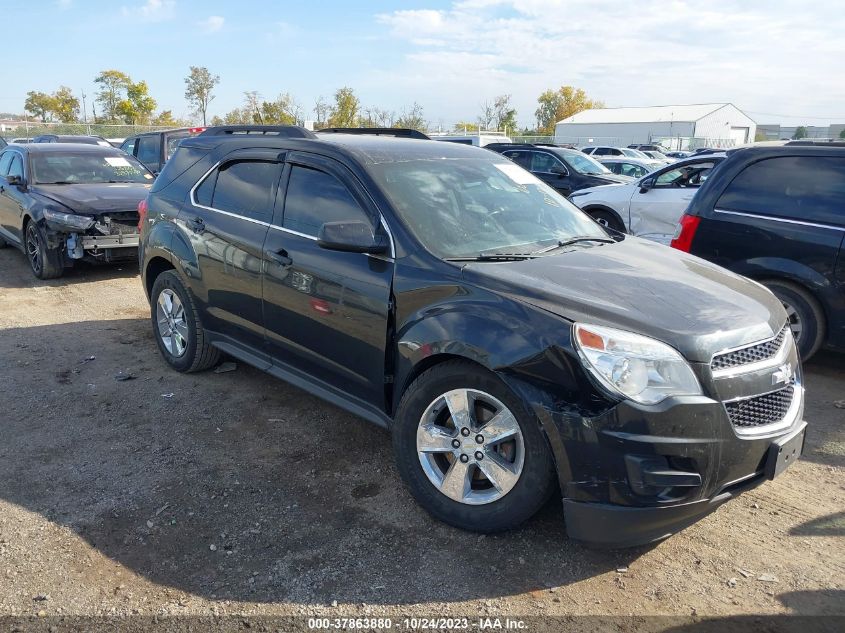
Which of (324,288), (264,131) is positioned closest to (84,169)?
(264,131)

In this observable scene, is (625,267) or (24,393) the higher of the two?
(625,267)

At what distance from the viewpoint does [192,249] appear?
16.0 feet

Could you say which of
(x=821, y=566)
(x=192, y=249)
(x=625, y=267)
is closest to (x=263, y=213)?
(x=192, y=249)

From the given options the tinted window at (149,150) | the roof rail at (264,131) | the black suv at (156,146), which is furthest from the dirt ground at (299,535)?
the tinted window at (149,150)

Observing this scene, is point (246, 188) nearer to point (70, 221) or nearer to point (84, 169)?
point (70, 221)

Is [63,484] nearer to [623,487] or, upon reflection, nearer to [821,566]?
[623,487]

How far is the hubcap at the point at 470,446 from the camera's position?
9.92ft

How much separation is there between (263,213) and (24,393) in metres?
2.41

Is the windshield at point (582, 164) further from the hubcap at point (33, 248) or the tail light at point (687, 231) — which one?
the hubcap at point (33, 248)

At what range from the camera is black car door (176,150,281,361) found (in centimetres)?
432

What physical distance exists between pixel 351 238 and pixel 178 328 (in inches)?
97.4

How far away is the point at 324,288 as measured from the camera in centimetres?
378

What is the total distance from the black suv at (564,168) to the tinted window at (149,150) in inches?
291

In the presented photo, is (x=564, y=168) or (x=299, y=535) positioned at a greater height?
(x=564, y=168)
